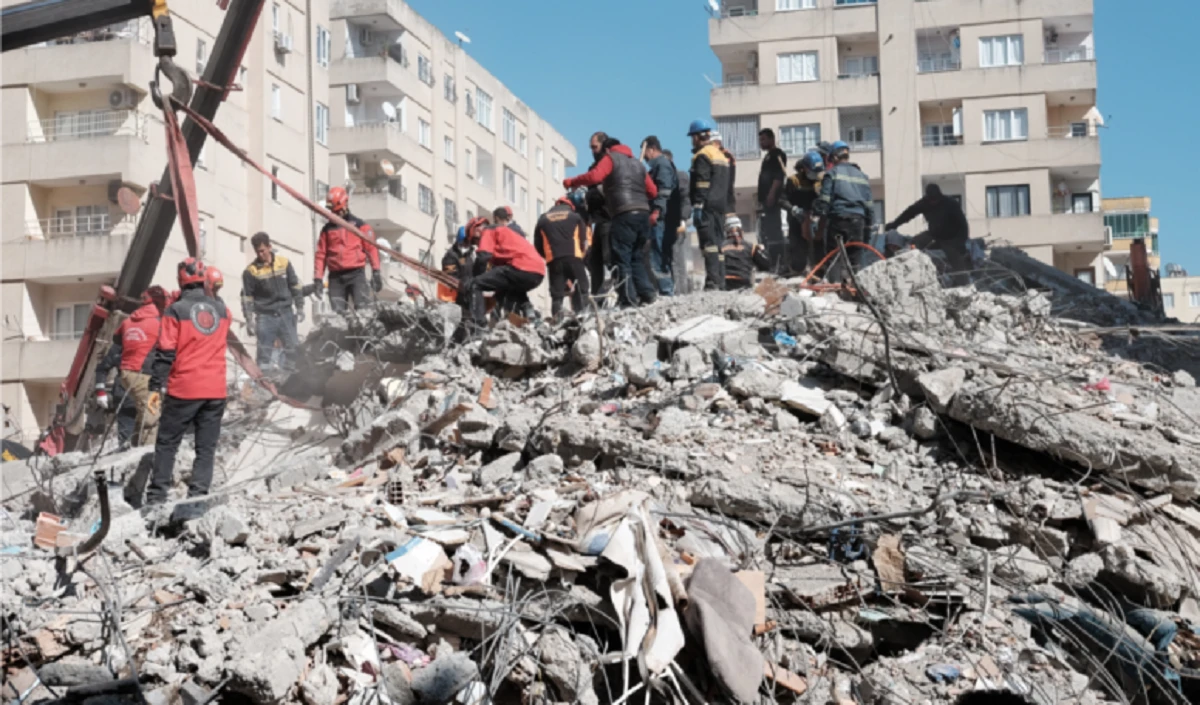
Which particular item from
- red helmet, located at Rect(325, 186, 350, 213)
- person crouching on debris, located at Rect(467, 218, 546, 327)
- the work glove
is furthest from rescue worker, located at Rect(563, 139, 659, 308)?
the work glove

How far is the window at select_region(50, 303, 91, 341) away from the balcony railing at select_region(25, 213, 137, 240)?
169cm

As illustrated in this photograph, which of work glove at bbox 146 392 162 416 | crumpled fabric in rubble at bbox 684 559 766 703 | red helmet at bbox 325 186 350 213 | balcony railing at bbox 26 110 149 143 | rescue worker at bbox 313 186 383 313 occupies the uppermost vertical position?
balcony railing at bbox 26 110 149 143

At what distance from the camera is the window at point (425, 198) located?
40781mm

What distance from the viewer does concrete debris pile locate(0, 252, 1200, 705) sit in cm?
575

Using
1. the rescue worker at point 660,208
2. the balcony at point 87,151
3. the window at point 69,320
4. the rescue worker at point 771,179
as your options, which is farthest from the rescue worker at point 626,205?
the window at point 69,320

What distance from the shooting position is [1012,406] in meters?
7.59

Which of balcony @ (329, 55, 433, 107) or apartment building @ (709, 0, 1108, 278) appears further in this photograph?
balcony @ (329, 55, 433, 107)

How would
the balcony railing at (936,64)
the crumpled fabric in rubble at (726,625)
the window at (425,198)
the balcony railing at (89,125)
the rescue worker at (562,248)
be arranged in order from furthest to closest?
the window at (425,198)
the balcony railing at (936,64)
the balcony railing at (89,125)
the rescue worker at (562,248)
the crumpled fabric in rubble at (726,625)

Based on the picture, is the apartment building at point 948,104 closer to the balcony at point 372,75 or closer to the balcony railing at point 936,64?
the balcony railing at point 936,64

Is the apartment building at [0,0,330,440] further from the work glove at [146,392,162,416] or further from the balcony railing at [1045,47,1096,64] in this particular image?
the balcony railing at [1045,47,1096,64]

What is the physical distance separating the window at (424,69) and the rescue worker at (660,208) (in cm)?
2954

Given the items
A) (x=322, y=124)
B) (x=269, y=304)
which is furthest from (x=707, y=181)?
(x=322, y=124)

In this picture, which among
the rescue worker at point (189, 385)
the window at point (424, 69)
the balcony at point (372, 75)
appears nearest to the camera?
the rescue worker at point (189, 385)

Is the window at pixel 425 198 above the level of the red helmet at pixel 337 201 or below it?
above
